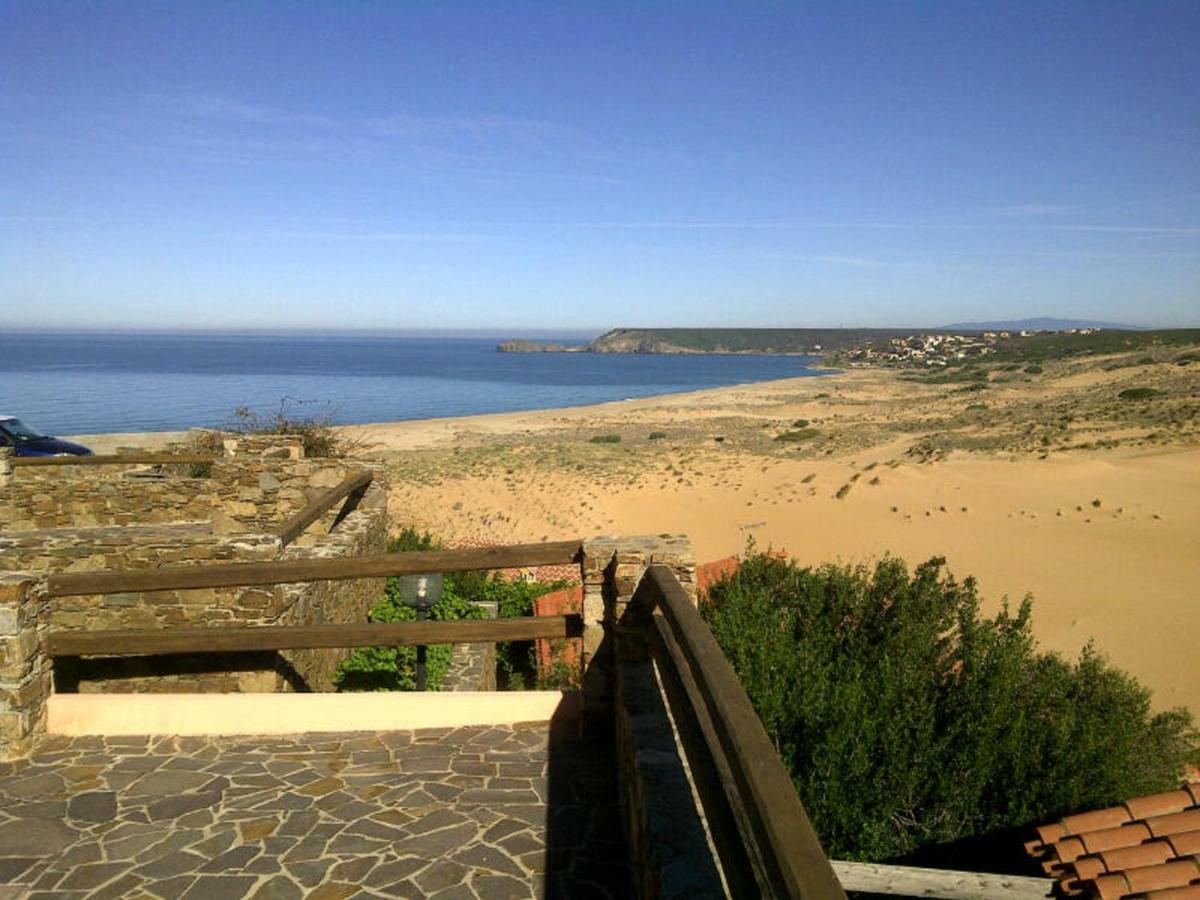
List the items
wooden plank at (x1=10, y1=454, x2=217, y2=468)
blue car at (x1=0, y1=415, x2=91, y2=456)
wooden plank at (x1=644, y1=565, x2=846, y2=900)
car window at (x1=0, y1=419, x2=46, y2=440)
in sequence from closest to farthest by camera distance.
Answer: wooden plank at (x1=644, y1=565, x2=846, y2=900) < wooden plank at (x1=10, y1=454, x2=217, y2=468) < blue car at (x1=0, y1=415, x2=91, y2=456) < car window at (x1=0, y1=419, x2=46, y2=440)

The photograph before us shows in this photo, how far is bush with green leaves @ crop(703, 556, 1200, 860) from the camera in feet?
19.9

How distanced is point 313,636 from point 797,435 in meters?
40.4

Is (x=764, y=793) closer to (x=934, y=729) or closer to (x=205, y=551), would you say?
(x=934, y=729)

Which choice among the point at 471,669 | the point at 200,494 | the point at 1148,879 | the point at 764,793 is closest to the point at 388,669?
the point at 471,669

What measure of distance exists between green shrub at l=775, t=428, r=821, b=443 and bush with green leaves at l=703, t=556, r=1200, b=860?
34639 mm

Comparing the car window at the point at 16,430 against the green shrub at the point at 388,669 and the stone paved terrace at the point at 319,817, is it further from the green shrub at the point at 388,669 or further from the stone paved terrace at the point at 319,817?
the stone paved terrace at the point at 319,817

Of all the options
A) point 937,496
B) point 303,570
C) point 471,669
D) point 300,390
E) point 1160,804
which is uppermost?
point 303,570

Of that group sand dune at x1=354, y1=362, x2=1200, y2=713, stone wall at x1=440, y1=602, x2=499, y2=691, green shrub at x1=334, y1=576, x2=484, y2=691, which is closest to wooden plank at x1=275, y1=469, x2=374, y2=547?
green shrub at x1=334, y1=576, x2=484, y2=691

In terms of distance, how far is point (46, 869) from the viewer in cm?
354

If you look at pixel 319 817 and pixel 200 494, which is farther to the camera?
pixel 200 494

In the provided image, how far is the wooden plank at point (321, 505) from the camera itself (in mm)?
8359

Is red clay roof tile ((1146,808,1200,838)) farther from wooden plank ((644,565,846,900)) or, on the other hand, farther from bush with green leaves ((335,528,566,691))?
bush with green leaves ((335,528,566,691))

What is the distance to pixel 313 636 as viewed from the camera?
5.00 metres

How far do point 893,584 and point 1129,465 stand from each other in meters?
23.6
